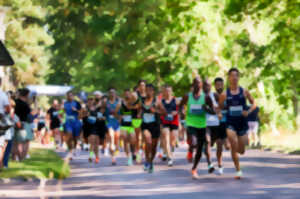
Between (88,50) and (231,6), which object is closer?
(231,6)

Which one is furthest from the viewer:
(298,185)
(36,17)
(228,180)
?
(36,17)

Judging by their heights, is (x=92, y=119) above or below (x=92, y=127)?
above

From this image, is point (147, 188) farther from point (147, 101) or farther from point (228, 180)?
point (147, 101)

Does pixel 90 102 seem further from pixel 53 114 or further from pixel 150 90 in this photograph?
pixel 53 114

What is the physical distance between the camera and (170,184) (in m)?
13.9

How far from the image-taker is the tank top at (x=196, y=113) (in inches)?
611

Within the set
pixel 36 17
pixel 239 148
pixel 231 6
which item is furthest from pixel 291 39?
pixel 36 17

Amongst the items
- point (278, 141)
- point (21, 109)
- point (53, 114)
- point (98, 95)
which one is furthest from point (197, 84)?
point (53, 114)

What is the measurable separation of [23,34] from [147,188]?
52898 mm

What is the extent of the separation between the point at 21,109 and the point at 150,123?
135 inches

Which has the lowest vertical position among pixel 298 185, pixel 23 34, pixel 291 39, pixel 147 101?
pixel 298 185

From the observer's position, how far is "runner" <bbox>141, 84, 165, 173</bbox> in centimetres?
1717

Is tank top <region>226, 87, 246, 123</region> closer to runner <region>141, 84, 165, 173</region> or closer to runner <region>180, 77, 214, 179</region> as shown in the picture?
runner <region>180, 77, 214, 179</region>

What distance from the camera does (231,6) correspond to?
78.7ft
